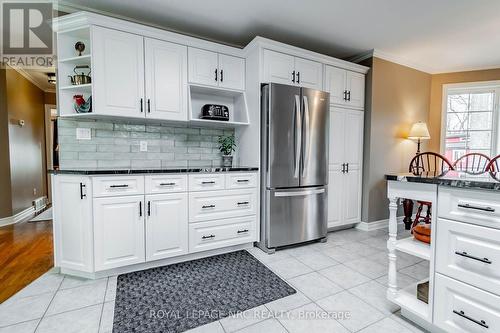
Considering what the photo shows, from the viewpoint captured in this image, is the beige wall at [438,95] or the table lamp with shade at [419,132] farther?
the beige wall at [438,95]

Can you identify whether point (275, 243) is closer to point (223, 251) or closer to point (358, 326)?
point (223, 251)

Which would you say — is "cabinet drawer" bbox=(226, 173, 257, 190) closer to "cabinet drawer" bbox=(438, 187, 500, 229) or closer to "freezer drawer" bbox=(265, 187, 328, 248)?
"freezer drawer" bbox=(265, 187, 328, 248)

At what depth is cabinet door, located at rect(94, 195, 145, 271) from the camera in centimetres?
206

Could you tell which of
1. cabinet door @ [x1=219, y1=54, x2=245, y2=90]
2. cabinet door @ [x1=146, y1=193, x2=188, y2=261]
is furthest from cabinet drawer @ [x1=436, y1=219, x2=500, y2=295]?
cabinet door @ [x1=219, y1=54, x2=245, y2=90]

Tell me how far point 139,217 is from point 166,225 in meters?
0.26

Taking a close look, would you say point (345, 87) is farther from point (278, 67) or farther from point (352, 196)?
point (352, 196)

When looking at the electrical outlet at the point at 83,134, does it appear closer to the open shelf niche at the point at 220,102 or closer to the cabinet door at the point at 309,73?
the open shelf niche at the point at 220,102

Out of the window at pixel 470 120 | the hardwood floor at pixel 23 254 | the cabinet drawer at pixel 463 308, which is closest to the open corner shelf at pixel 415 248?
the cabinet drawer at pixel 463 308

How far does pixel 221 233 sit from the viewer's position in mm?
2582

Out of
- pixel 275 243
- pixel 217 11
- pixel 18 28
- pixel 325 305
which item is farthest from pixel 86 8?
pixel 325 305

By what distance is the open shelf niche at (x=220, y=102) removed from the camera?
283 cm

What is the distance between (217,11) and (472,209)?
106 inches

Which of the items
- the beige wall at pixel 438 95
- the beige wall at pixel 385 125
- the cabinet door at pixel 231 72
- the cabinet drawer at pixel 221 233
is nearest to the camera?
the cabinet drawer at pixel 221 233

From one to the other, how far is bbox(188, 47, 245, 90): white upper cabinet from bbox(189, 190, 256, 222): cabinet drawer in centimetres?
127
